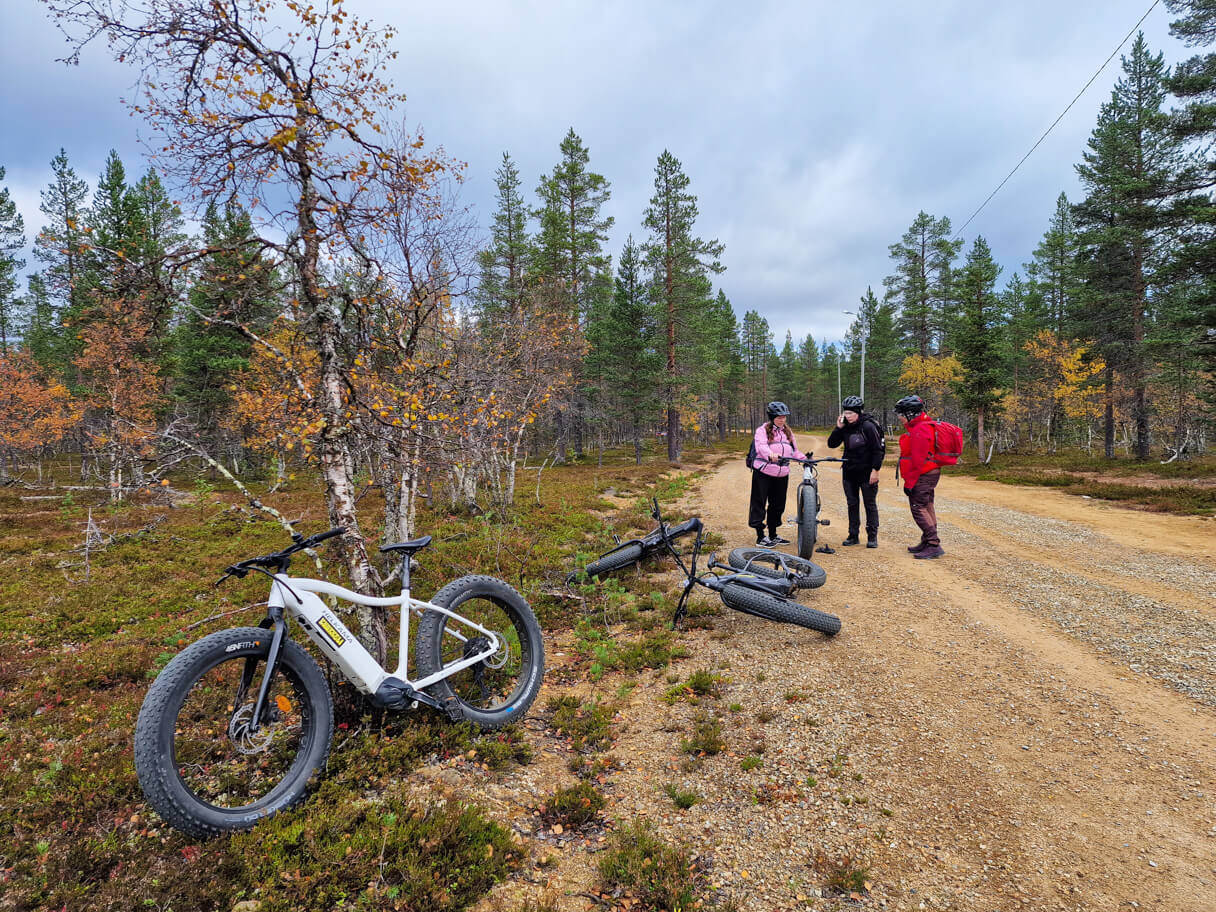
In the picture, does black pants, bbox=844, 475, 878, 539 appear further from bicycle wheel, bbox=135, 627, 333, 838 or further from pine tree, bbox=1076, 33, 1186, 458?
pine tree, bbox=1076, 33, 1186, 458

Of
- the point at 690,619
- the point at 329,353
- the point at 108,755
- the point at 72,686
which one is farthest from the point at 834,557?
the point at 72,686

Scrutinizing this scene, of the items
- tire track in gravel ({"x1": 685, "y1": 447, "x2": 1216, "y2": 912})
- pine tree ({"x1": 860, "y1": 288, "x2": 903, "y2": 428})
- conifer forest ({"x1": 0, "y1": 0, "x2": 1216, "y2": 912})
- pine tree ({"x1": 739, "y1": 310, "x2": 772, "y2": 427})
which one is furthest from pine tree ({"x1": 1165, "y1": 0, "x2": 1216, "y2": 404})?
pine tree ({"x1": 739, "y1": 310, "x2": 772, "y2": 427})

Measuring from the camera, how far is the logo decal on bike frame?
3.09m

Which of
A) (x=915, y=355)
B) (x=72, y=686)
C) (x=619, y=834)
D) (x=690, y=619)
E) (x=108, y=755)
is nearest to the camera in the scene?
(x=619, y=834)

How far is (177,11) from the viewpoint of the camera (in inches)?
144

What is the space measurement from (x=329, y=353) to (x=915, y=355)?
50.2 metres

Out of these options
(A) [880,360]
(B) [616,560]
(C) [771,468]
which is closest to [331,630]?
(B) [616,560]

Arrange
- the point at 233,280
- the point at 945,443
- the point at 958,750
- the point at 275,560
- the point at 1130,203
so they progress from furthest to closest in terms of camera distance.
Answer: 1. the point at 1130,203
2. the point at 945,443
3. the point at 233,280
4. the point at 958,750
5. the point at 275,560

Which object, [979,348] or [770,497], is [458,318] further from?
[979,348]

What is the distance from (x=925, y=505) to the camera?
774 cm

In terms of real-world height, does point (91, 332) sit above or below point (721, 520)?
above

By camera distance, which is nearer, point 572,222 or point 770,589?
point 770,589

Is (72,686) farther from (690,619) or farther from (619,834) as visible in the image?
(690,619)

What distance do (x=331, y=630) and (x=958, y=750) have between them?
4.56 m
